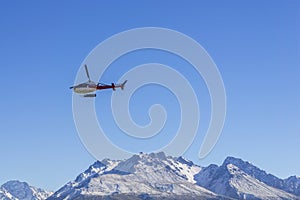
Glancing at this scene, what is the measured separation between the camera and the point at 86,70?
65.6m

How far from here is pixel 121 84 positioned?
250ft

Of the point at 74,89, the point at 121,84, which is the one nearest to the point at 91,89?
the point at 74,89

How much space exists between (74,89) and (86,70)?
3.49 meters

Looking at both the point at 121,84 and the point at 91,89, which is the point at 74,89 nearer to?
the point at 91,89

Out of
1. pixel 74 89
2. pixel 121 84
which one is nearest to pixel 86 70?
pixel 74 89

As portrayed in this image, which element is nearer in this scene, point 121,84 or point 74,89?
point 74,89

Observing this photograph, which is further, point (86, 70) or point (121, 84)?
point (121, 84)

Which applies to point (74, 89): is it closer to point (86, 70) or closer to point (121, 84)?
point (86, 70)

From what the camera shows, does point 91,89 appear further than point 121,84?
No

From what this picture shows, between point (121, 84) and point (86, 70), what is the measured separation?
451 inches

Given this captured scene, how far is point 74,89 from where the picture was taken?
2655 inches

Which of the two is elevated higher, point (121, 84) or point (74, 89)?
point (121, 84)

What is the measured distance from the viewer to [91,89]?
225ft

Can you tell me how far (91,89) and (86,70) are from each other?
3877 mm
